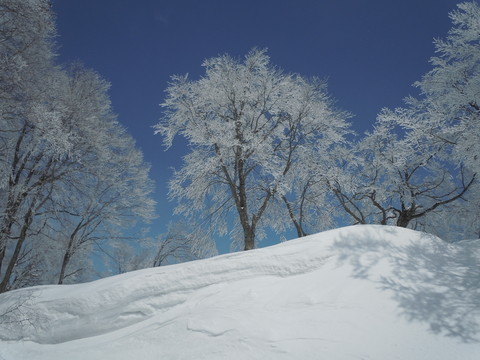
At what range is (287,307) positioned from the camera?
4.54 metres

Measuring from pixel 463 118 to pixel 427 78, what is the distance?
2.84 meters

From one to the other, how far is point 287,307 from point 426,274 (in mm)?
2305

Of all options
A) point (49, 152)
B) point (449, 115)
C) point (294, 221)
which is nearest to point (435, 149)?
point (449, 115)

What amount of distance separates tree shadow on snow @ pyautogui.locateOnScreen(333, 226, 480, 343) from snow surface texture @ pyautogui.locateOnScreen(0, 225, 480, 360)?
0.02m

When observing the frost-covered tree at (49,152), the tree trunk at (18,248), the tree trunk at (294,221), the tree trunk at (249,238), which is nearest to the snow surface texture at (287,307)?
the frost-covered tree at (49,152)

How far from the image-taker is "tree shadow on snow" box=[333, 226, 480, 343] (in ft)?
13.3

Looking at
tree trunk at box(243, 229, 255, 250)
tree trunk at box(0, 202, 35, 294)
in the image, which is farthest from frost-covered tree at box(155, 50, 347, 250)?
tree trunk at box(0, 202, 35, 294)

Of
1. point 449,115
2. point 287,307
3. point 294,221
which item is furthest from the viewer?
point 294,221

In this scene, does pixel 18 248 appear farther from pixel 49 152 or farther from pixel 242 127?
pixel 242 127

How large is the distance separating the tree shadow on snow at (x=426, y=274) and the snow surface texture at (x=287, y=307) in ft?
0.05

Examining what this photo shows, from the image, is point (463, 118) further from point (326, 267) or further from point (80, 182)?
point (80, 182)

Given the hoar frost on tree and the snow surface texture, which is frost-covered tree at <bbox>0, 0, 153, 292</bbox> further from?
the hoar frost on tree

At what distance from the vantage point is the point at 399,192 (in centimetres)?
1191

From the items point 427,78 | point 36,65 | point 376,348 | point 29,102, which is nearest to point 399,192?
point 427,78
